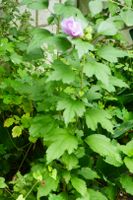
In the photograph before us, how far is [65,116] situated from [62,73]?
0.51ft

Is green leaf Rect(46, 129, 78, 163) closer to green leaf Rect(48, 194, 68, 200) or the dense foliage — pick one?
the dense foliage

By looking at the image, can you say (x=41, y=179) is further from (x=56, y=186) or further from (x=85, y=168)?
(x=85, y=168)

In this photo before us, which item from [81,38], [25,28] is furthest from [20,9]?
[81,38]

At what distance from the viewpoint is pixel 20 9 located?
3.04 metres

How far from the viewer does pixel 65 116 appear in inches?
68.7

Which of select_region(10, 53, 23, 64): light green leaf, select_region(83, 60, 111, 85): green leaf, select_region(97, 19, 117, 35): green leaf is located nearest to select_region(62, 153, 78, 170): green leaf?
select_region(83, 60, 111, 85): green leaf

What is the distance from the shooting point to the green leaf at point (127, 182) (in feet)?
6.77

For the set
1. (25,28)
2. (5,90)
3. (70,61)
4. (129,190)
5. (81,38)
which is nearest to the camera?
(81,38)

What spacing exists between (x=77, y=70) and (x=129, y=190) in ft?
1.88

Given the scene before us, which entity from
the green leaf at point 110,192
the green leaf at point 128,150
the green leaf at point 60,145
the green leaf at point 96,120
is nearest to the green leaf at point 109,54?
the green leaf at point 96,120

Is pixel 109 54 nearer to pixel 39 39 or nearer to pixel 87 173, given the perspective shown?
pixel 39 39

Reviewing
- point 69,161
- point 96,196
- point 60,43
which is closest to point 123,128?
point 96,196

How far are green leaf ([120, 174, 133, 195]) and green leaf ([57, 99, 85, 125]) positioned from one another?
480 millimetres

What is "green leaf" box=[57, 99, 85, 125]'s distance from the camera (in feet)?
5.75
